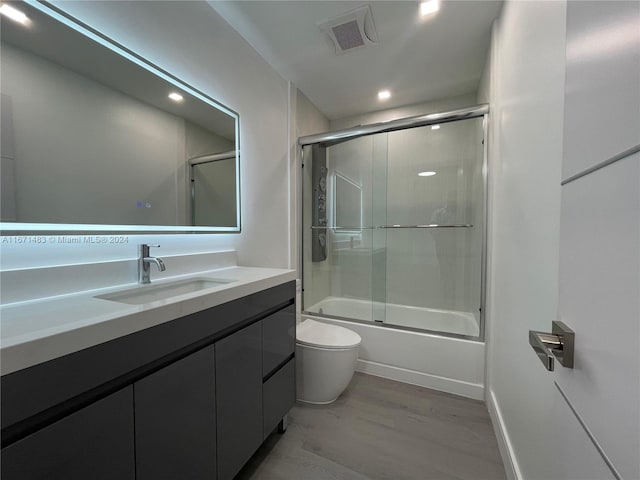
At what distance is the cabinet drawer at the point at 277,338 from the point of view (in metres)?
1.26

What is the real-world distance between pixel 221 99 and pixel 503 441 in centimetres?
251

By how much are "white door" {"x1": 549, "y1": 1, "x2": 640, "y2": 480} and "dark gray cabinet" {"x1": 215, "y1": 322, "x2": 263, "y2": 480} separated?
39.0 inches

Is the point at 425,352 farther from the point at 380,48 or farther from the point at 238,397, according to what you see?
the point at 380,48

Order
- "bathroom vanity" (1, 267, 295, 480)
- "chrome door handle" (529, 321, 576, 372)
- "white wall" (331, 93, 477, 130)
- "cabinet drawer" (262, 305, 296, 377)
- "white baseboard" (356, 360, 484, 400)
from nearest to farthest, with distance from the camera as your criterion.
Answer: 1. "chrome door handle" (529, 321, 576, 372)
2. "bathroom vanity" (1, 267, 295, 480)
3. "cabinet drawer" (262, 305, 296, 377)
4. "white baseboard" (356, 360, 484, 400)
5. "white wall" (331, 93, 477, 130)

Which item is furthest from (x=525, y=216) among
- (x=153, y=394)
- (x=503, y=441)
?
(x=153, y=394)

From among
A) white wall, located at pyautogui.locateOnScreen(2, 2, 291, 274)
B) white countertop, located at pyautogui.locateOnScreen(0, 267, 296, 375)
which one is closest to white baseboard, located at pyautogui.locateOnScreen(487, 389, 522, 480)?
white countertop, located at pyautogui.locateOnScreen(0, 267, 296, 375)

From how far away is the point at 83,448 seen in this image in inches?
24.3

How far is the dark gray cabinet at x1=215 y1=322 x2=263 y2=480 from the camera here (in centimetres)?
100

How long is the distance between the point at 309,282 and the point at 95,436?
2.04m

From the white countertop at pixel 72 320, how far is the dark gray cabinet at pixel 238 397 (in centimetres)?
21

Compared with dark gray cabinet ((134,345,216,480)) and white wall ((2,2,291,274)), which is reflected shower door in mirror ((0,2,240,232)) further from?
dark gray cabinet ((134,345,216,480))

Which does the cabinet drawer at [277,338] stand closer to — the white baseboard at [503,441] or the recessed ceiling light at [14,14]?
the white baseboard at [503,441]

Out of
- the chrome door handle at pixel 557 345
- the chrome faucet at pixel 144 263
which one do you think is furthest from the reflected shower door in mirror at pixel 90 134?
the chrome door handle at pixel 557 345

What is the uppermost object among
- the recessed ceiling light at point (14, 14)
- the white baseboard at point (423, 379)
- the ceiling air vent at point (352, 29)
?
the ceiling air vent at point (352, 29)
